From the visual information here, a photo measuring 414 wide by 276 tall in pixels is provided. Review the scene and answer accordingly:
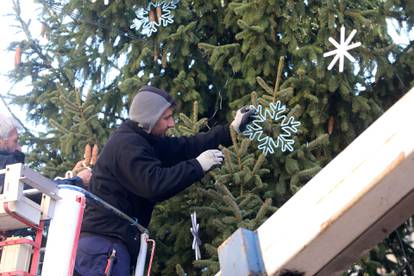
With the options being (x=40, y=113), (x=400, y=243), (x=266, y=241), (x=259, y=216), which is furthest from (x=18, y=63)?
(x=266, y=241)

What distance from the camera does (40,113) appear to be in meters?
6.71

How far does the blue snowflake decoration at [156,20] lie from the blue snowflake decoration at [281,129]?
1.38 meters

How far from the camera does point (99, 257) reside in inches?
153

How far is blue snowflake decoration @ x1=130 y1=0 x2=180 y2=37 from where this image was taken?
6.07 m

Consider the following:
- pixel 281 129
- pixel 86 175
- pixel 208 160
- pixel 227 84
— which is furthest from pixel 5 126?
pixel 227 84

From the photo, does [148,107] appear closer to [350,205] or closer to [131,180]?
[131,180]

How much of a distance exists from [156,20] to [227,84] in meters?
0.83

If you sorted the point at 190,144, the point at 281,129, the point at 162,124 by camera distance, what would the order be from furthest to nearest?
the point at 281,129 < the point at 190,144 < the point at 162,124

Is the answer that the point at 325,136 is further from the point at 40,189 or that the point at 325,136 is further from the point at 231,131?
the point at 40,189

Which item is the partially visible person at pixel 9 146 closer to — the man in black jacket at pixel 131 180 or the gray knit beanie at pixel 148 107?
the man in black jacket at pixel 131 180

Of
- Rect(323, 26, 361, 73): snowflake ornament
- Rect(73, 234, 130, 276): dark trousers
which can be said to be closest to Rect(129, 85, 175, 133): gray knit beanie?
Rect(73, 234, 130, 276): dark trousers

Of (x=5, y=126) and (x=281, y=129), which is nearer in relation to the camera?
(x=5, y=126)

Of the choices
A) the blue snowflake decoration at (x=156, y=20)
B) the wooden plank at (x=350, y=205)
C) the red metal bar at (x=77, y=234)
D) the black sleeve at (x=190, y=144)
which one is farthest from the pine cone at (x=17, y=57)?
the wooden plank at (x=350, y=205)

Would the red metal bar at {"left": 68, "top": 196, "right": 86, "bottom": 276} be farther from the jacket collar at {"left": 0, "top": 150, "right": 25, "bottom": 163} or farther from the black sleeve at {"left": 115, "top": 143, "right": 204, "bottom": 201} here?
the jacket collar at {"left": 0, "top": 150, "right": 25, "bottom": 163}
